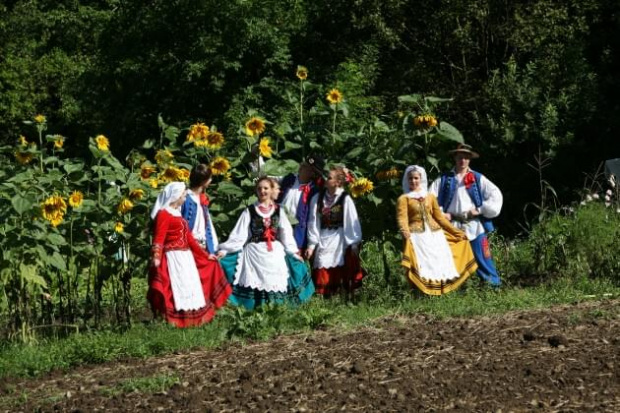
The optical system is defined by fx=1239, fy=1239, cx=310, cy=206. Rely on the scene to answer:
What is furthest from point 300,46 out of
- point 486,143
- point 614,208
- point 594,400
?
point 594,400

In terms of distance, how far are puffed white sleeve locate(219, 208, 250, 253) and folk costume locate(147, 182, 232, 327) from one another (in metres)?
0.46

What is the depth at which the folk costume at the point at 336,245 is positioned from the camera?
1020 centimetres

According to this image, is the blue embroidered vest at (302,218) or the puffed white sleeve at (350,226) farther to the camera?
the blue embroidered vest at (302,218)

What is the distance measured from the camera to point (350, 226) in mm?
10195

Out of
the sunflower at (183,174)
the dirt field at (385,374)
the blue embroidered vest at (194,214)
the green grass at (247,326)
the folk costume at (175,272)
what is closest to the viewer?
the dirt field at (385,374)

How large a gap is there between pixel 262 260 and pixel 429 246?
53.2 inches

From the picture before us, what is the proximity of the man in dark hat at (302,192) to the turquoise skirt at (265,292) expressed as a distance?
16.1 inches

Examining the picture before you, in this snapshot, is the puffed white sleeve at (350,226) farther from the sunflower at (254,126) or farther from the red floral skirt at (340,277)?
the sunflower at (254,126)

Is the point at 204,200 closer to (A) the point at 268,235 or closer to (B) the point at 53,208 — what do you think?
(A) the point at 268,235

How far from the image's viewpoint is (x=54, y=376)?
7.66 meters

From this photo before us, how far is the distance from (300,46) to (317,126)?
41.1 feet

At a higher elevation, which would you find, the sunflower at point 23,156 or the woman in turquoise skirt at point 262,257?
the sunflower at point 23,156

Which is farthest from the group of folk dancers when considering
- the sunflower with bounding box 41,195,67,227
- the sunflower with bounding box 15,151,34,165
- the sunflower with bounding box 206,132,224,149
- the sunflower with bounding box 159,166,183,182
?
the sunflower with bounding box 15,151,34,165

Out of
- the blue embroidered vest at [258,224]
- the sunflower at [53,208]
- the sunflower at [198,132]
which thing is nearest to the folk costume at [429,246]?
the blue embroidered vest at [258,224]
